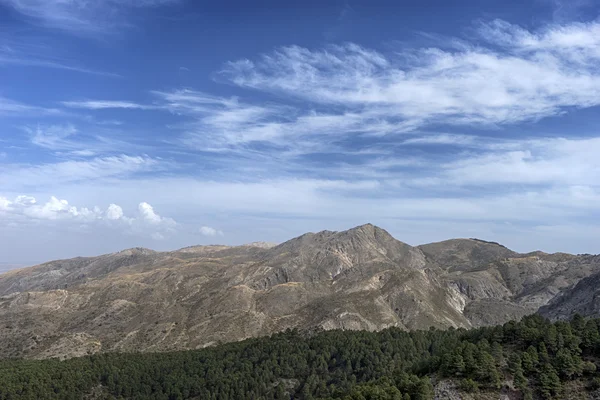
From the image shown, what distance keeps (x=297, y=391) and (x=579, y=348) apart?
11395 cm

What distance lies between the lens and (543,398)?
7006 centimetres

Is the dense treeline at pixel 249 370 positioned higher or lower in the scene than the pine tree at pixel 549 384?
lower

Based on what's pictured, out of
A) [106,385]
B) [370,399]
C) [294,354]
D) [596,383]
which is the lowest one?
[106,385]

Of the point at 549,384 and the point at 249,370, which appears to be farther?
the point at 249,370

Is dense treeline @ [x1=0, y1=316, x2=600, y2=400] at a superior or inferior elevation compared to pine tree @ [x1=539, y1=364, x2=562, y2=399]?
inferior

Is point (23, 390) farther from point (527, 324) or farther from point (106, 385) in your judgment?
point (527, 324)

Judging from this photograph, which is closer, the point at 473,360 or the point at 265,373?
the point at 473,360

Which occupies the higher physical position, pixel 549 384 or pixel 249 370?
pixel 549 384

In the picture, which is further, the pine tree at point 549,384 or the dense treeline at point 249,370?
the dense treeline at point 249,370

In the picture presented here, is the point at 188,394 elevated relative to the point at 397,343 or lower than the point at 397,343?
lower

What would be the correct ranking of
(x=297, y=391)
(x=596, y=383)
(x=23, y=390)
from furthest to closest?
(x=297, y=391) < (x=23, y=390) < (x=596, y=383)

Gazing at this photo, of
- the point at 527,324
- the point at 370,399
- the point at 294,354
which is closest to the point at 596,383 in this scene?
the point at 527,324

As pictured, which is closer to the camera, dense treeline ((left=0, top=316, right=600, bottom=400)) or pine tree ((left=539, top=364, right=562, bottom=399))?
pine tree ((left=539, top=364, right=562, bottom=399))

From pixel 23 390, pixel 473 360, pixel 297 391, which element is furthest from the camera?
pixel 297 391
